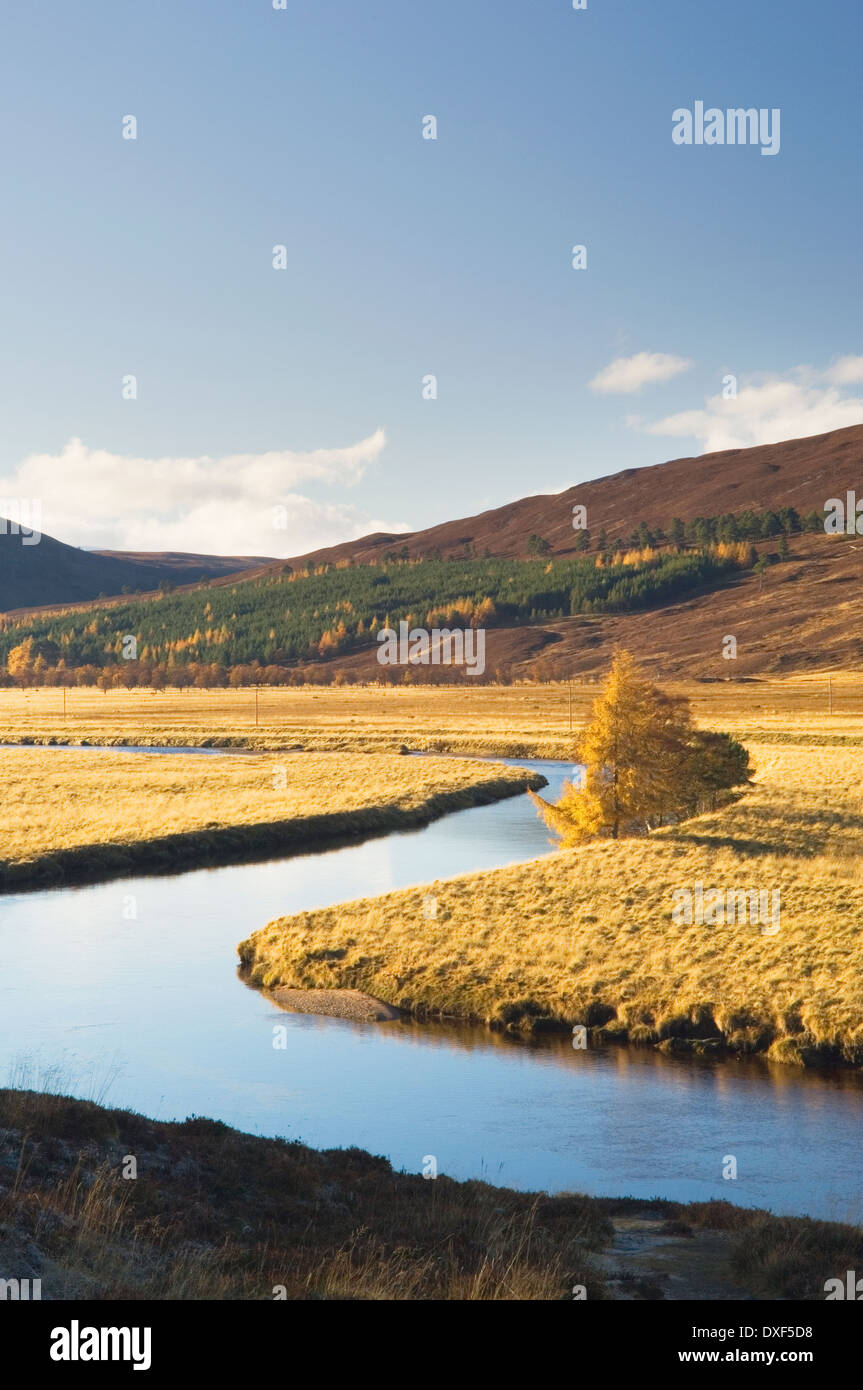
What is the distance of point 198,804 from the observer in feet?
208

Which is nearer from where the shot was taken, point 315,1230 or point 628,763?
point 315,1230

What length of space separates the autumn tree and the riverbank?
90.2 feet

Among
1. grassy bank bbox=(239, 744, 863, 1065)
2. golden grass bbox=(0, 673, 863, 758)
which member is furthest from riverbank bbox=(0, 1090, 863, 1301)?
golden grass bbox=(0, 673, 863, 758)

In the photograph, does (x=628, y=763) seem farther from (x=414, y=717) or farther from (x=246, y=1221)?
(x=414, y=717)

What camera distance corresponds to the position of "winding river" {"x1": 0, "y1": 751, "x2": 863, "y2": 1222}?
757 inches

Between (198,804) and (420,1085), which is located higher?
(198,804)

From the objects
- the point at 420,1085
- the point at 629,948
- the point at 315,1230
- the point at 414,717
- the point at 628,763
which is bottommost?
the point at 420,1085

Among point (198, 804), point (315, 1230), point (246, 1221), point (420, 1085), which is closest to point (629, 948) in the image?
point (420, 1085)

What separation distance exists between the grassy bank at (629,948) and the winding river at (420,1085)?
49.5 inches

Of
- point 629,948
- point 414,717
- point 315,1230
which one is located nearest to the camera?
point 315,1230

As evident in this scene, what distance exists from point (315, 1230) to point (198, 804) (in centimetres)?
5091

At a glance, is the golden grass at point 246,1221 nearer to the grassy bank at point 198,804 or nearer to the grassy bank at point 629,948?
the grassy bank at point 629,948
